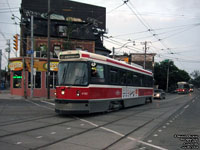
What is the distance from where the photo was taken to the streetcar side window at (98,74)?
11708mm

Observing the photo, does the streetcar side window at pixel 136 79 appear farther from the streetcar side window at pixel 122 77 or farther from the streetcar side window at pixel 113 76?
the streetcar side window at pixel 113 76

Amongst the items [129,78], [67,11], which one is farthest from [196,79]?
[129,78]

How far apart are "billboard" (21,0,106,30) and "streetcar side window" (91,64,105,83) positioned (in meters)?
32.9

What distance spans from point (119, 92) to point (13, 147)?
368 inches

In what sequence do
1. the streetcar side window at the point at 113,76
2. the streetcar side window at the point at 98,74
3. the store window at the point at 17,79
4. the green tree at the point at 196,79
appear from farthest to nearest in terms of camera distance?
the green tree at the point at 196,79
the store window at the point at 17,79
the streetcar side window at the point at 113,76
the streetcar side window at the point at 98,74

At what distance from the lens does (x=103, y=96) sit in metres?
12.6

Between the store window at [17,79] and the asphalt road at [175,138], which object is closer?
the asphalt road at [175,138]

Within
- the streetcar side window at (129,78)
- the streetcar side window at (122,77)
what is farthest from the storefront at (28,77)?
the streetcar side window at (122,77)

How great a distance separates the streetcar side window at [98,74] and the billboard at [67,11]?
32.9m

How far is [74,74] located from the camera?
37.3ft

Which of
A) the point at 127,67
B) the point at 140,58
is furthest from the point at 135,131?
the point at 140,58

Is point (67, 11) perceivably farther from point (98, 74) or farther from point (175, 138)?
point (175, 138)

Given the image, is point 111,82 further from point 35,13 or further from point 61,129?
point 35,13

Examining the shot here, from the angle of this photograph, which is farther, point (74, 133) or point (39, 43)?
point (39, 43)
